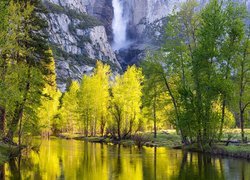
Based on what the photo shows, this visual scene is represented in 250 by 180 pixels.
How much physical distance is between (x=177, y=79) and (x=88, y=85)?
27399mm

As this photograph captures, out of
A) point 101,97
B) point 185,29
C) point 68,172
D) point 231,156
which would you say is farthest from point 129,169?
point 101,97

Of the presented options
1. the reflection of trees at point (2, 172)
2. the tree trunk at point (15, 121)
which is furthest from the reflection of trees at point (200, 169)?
the tree trunk at point (15, 121)

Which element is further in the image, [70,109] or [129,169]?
[70,109]

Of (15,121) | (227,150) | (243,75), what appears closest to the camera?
(227,150)

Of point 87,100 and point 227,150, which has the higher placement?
point 87,100

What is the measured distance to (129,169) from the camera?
1035 inches

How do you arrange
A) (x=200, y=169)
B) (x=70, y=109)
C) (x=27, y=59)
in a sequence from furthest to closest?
1. (x=70, y=109)
2. (x=27, y=59)
3. (x=200, y=169)

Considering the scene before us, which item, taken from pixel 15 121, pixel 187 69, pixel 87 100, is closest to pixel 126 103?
pixel 87 100

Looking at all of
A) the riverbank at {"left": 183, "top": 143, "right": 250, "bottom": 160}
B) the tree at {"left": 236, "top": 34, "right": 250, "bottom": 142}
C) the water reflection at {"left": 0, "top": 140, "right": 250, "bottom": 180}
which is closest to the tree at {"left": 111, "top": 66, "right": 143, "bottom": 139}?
the riverbank at {"left": 183, "top": 143, "right": 250, "bottom": 160}

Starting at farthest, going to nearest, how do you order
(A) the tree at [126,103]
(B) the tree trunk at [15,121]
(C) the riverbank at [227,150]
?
1. (A) the tree at [126,103]
2. (B) the tree trunk at [15,121]
3. (C) the riverbank at [227,150]

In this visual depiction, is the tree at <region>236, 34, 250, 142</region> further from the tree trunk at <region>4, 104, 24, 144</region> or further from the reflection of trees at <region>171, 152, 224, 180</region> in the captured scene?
the tree trunk at <region>4, 104, 24, 144</region>

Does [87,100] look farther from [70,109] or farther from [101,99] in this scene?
[70,109]

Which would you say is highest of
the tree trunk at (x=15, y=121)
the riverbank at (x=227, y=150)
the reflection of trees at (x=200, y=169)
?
the tree trunk at (x=15, y=121)

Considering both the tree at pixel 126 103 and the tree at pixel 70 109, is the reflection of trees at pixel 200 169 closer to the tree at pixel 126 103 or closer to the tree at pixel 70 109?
the tree at pixel 126 103
